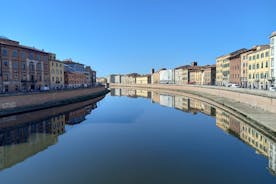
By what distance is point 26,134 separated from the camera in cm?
2334

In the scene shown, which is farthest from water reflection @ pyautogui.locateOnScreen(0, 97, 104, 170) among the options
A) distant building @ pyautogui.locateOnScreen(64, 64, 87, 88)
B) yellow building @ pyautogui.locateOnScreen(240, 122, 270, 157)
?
distant building @ pyautogui.locateOnScreen(64, 64, 87, 88)

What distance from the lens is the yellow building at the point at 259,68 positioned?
5166 cm

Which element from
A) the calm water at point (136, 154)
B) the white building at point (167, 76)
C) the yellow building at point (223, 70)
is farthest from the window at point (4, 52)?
the white building at point (167, 76)

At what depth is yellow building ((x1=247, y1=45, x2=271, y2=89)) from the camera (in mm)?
51656

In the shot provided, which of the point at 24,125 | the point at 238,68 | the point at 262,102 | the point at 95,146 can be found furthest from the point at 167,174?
the point at 238,68

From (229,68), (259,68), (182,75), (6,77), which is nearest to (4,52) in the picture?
(6,77)

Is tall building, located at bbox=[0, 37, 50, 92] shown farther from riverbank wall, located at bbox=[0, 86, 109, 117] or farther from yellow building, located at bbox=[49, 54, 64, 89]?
riverbank wall, located at bbox=[0, 86, 109, 117]

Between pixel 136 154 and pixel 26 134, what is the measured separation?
1379 cm

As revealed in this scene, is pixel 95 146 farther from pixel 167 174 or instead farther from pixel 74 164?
pixel 167 174

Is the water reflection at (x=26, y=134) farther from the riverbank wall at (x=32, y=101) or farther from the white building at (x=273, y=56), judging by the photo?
the white building at (x=273, y=56)

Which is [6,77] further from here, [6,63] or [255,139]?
[255,139]

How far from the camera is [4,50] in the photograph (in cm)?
4494

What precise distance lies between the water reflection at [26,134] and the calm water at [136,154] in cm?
7

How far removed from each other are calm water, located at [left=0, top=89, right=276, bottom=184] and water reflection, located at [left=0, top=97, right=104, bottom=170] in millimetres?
73
